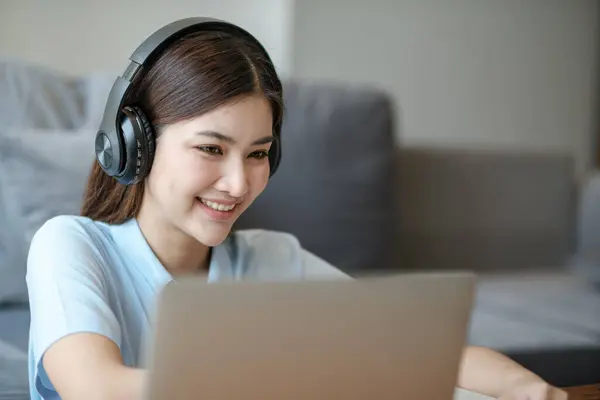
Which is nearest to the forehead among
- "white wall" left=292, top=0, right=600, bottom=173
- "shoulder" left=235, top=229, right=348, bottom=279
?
"shoulder" left=235, top=229, right=348, bottom=279

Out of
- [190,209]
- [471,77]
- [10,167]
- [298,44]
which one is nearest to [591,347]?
[190,209]

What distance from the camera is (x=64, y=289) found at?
70cm

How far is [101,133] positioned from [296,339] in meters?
0.40

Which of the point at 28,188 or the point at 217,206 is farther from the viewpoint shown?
the point at 28,188

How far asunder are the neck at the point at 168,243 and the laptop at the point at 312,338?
1.32 ft

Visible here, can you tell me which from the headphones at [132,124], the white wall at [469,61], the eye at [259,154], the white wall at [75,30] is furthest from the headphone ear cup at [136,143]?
the white wall at [469,61]

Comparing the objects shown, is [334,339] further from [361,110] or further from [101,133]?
[361,110]

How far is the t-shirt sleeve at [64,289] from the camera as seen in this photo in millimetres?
670

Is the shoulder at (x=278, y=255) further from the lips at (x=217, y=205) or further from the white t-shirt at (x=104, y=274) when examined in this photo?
the lips at (x=217, y=205)

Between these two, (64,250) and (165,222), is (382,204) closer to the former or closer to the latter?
(165,222)

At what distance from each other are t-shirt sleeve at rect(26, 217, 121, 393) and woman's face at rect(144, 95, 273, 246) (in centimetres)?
10

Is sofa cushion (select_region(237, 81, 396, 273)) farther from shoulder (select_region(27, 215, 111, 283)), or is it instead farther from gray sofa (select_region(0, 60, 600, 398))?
shoulder (select_region(27, 215, 111, 283))

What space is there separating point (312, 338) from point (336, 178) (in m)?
0.97

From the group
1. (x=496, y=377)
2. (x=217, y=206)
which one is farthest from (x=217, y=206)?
(x=496, y=377)
